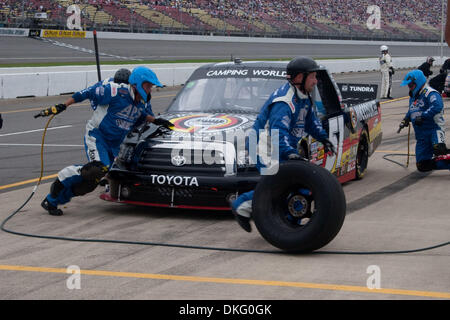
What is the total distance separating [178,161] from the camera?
24.3 ft

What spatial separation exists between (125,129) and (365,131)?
3.73m

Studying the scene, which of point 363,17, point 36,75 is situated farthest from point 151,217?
point 363,17

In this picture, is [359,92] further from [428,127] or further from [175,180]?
[175,180]

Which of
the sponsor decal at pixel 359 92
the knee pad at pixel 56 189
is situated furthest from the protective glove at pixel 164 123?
the sponsor decal at pixel 359 92

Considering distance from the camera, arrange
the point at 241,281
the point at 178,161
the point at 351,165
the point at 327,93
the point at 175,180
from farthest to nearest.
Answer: the point at 351,165
the point at 327,93
the point at 178,161
the point at 175,180
the point at 241,281

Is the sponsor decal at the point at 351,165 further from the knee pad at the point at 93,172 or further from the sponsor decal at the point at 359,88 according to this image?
the knee pad at the point at 93,172

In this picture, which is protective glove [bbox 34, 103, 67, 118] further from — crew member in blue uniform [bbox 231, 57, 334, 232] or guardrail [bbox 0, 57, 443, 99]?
guardrail [bbox 0, 57, 443, 99]

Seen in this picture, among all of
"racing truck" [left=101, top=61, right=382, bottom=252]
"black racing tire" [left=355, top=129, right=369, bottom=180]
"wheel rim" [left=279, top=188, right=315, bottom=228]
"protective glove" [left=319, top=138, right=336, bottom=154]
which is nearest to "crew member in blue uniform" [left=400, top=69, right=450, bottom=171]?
"racing truck" [left=101, top=61, right=382, bottom=252]

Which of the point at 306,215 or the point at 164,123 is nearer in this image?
the point at 306,215

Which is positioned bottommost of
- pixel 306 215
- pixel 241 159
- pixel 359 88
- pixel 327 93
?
pixel 306 215

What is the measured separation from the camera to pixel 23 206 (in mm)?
8180

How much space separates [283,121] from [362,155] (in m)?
4.00

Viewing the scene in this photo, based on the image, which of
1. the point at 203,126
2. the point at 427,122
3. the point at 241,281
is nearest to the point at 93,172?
the point at 203,126

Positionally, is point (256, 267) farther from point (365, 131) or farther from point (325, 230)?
point (365, 131)
